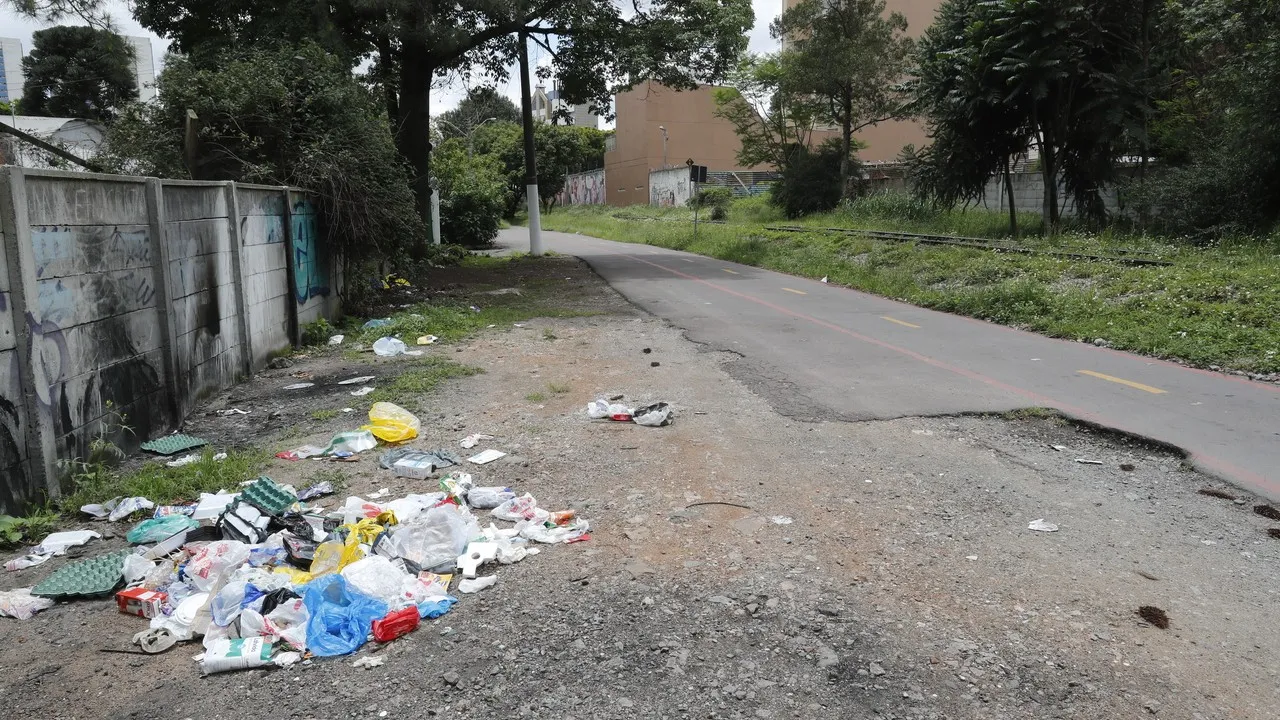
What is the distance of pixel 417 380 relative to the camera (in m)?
8.30

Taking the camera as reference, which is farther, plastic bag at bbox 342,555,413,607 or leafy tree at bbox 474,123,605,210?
leafy tree at bbox 474,123,605,210

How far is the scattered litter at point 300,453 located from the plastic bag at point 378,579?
2.26 metres

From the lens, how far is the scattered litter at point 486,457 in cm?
590

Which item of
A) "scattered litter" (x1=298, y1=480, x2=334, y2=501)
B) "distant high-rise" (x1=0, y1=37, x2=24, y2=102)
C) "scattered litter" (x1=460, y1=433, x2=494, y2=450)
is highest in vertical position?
"distant high-rise" (x1=0, y1=37, x2=24, y2=102)

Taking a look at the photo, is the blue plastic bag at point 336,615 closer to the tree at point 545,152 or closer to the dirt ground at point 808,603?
the dirt ground at point 808,603

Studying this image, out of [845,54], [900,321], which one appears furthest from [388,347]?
[845,54]

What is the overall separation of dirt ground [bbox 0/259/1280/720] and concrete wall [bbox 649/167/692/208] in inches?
1799

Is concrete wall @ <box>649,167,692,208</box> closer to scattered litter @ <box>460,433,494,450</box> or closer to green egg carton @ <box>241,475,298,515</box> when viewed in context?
scattered litter @ <box>460,433,494,450</box>

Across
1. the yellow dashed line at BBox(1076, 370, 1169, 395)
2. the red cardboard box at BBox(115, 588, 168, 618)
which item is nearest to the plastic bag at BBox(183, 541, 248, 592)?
the red cardboard box at BBox(115, 588, 168, 618)

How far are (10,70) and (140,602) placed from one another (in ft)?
176

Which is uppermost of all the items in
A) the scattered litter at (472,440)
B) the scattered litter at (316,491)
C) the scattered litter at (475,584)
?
the scattered litter at (472,440)

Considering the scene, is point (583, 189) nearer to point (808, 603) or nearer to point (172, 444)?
point (172, 444)

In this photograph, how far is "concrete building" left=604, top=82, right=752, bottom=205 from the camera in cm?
5900

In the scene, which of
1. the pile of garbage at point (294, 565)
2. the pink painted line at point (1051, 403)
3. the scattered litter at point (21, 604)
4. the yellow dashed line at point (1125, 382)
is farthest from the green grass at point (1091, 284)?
the scattered litter at point (21, 604)
